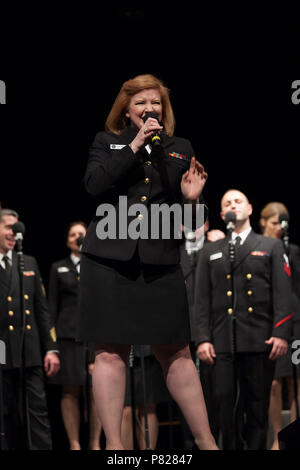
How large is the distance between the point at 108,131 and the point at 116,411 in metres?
1.01

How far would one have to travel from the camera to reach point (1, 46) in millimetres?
5570

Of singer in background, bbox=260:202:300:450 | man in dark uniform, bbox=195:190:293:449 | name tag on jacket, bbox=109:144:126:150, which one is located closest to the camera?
name tag on jacket, bbox=109:144:126:150

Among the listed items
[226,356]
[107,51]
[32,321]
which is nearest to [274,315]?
[226,356]

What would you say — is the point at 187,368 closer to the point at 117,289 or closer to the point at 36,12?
A: the point at 117,289

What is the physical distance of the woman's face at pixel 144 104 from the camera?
8.66ft

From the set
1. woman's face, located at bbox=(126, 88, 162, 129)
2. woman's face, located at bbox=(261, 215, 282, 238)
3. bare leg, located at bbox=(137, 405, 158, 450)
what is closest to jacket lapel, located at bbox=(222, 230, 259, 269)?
woman's face, located at bbox=(261, 215, 282, 238)

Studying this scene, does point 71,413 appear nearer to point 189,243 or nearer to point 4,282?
point 4,282

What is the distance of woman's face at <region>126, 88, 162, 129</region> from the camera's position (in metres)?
2.64

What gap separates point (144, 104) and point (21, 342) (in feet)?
8.89

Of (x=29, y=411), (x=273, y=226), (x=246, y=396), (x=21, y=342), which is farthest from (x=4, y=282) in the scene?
(x=273, y=226)

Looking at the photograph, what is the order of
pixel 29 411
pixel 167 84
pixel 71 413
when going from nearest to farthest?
pixel 29 411, pixel 167 84, pixel 71 413

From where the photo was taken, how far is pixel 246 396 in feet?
14.9

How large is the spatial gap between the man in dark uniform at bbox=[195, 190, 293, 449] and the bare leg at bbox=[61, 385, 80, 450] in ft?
5.38

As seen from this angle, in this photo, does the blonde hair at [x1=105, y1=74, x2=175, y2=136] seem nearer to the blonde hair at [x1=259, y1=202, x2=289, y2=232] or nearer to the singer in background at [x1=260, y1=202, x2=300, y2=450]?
the singer in background at [x1=260, y1=202, x2=300, y2=450]
